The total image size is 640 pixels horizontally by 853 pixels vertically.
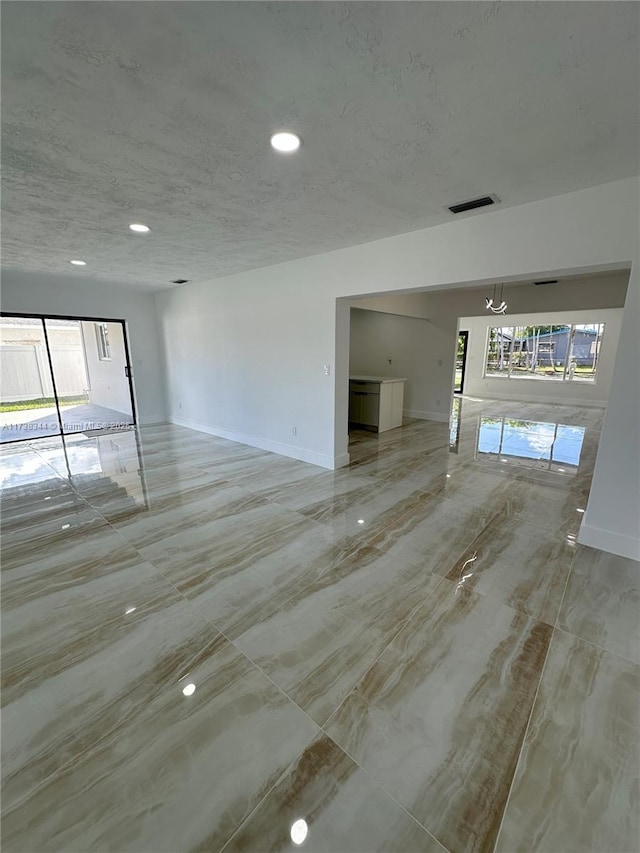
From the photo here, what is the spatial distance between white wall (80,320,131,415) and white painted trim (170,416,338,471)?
210 centimetres

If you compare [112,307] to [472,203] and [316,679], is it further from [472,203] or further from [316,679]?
[316,679]

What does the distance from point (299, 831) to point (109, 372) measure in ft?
31.1

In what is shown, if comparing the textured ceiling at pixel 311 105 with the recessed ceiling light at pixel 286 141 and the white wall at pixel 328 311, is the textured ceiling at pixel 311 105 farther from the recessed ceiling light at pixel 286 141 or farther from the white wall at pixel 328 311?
the white wall at pixel 328 311

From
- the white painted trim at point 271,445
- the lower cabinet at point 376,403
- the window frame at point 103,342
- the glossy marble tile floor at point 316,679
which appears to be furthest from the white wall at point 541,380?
the window frame at point 103,342

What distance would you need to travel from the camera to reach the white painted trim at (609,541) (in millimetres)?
2613

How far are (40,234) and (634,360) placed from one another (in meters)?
5.38

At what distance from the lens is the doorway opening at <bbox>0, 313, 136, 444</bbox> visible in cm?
657

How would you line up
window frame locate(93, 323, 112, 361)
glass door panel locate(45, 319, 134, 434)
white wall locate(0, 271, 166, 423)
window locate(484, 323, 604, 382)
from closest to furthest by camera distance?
1. white wall locate(0, 271, 166, 423)
2. glass door panel locate(45, 319, 134, 434)
3. window frame locate(93, 323, 112, 361)
4. window locate(484, 323, 604, 382)

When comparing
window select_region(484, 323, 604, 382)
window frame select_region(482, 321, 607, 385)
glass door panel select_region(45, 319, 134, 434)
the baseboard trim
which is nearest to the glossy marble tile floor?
glass door panel select_region(45, 319, 134, 434)

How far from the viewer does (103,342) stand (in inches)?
341

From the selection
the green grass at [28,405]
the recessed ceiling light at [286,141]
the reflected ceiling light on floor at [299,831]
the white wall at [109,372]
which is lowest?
the reflected ceiling light on floor at [299,831]

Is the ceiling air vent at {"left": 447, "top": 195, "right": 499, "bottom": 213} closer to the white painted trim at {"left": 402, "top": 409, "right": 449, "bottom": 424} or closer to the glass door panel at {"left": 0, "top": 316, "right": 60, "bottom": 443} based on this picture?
the white painted trim at {"left": 402, "top": 409, "right": 449, "bottom": 424}

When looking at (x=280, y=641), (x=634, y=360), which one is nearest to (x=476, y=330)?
(x=634, y=360)

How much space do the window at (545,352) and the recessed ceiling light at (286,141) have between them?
417 inches
